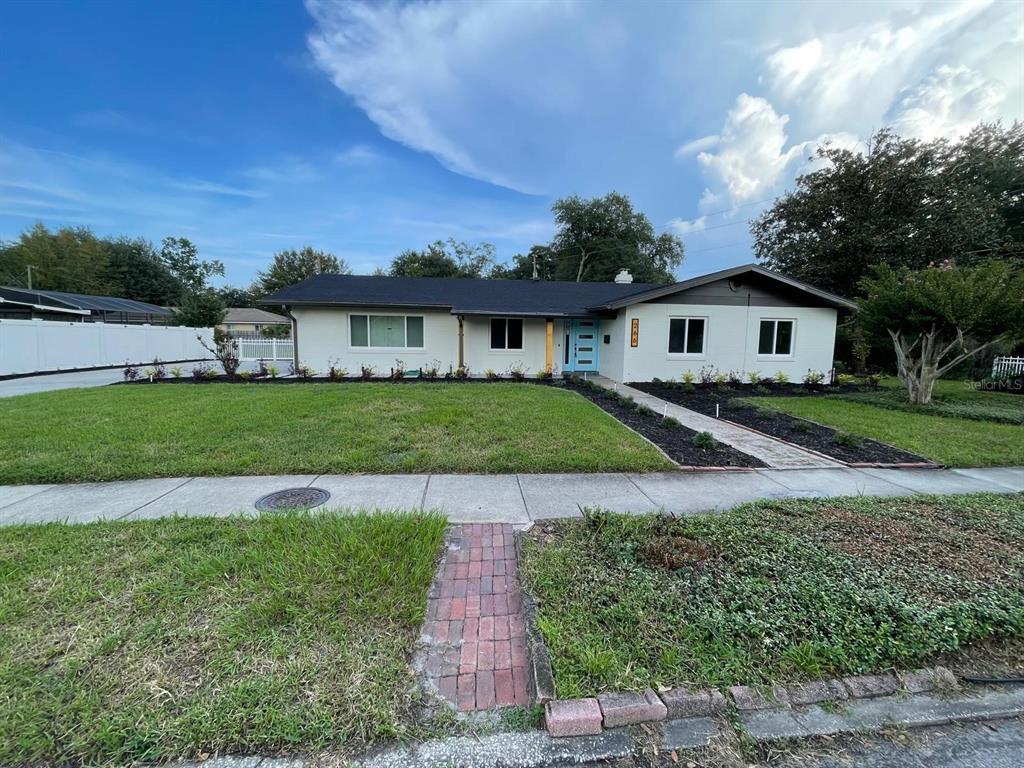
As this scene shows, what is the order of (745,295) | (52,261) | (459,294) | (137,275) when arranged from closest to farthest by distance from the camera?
1. (745,295)
2. (459,294)
3. (52,261)
4. (137,275)

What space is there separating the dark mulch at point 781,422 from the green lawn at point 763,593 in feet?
7.59

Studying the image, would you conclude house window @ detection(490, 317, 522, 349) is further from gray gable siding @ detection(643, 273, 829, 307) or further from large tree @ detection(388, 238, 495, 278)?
large tree @ detection(388, 238, 495, 278)

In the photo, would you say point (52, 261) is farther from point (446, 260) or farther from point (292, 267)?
point (446, 260)

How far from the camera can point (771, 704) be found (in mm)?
1827

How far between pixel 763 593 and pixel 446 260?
3680 centimetres

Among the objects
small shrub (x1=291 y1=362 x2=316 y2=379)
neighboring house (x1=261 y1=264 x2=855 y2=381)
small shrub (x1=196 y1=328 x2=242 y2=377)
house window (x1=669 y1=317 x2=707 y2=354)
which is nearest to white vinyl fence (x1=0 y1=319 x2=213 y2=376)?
small shrub (x1=196 y1=328 x2=242 y2=377)

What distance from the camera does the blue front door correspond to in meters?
15.6

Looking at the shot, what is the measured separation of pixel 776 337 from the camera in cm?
1332

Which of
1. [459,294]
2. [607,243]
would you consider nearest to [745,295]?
[459,294]

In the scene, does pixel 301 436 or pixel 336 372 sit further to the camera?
pixel 336 372

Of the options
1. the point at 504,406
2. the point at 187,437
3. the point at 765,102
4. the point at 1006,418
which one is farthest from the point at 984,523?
the point at 765,102

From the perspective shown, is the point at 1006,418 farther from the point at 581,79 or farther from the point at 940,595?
the point at 581,79

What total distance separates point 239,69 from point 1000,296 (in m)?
17.4

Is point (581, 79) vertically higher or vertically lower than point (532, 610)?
higher
